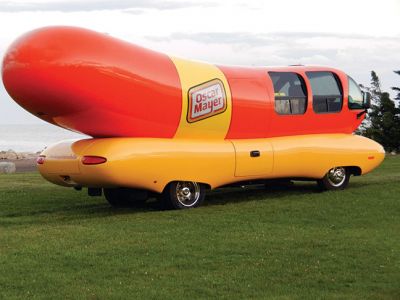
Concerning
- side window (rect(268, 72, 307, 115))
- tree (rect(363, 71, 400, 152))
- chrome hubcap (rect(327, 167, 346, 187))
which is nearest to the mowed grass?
chrome hubcap (rect(327, 167, 346, 187))

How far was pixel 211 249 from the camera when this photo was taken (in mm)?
9977

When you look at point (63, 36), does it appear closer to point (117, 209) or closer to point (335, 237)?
point (117, 209)

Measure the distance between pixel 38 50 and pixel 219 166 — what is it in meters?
4.07

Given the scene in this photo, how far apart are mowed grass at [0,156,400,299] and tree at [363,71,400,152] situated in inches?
850

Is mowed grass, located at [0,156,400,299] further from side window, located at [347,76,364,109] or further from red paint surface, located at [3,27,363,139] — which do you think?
side window, located at [347,76,364,109]

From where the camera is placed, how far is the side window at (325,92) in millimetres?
16016

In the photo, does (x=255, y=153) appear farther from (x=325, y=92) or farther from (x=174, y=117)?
(x=325, y=92)

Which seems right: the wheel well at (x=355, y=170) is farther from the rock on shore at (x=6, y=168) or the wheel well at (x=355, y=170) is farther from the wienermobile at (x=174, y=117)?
the rock on shore at (x=6, y=168)

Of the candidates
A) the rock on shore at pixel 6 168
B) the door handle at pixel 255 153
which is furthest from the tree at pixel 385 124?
the door handle at pixel 255 153

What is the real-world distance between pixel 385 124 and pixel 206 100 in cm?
2432

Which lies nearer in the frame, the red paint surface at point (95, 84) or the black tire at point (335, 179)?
the red paint surface at point (95, 84)

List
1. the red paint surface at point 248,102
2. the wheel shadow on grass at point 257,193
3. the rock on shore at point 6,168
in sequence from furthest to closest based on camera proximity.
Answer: the rock on shore at point 6,168, the wheel shadow on grass at point 257,193, the red paint surface at point 248,102

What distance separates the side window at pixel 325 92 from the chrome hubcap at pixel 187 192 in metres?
3.43

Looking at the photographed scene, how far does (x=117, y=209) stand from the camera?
47.6 ft
